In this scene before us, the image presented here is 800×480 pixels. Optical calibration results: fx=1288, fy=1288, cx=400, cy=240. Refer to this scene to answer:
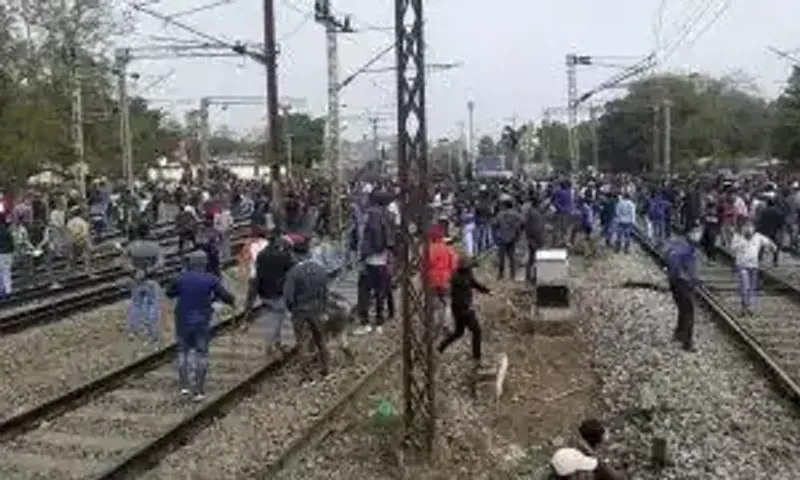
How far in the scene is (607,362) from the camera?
18359 mm

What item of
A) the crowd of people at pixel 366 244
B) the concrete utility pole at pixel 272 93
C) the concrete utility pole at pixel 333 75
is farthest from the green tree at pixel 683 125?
the concrete utility pole at pixel 272 93

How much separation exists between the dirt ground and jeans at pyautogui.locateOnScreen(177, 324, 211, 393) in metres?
1.94

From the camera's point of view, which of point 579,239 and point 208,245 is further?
point 579,239

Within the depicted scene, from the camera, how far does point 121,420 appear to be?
14.6 m

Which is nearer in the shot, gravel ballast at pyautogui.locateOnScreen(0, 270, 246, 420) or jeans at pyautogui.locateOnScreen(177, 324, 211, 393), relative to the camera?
jeans at pyautogui.locateOnScreen(177, 324, 211, 393)

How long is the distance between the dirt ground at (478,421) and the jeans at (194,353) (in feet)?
6.38

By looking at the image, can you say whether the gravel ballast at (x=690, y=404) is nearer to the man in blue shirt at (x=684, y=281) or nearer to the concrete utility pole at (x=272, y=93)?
the man in blue shirt at (x=684, y=281)

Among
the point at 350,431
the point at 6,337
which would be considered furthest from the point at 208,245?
the point at 350,431

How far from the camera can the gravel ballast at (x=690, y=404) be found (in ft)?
41.9

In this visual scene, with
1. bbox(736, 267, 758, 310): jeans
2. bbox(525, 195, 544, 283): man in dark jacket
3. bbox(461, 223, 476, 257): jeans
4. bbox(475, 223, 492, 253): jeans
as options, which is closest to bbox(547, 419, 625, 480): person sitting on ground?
bbox(736, 267, 758, 310): jeans

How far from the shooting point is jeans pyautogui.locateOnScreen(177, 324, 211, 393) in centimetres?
1510

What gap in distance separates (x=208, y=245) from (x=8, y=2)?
66.7 feet

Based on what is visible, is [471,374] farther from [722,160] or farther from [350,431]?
[722,160]

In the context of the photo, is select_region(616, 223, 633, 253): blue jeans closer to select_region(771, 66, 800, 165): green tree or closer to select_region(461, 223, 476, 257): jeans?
select_region(461, 223, 476, 257): jeans
